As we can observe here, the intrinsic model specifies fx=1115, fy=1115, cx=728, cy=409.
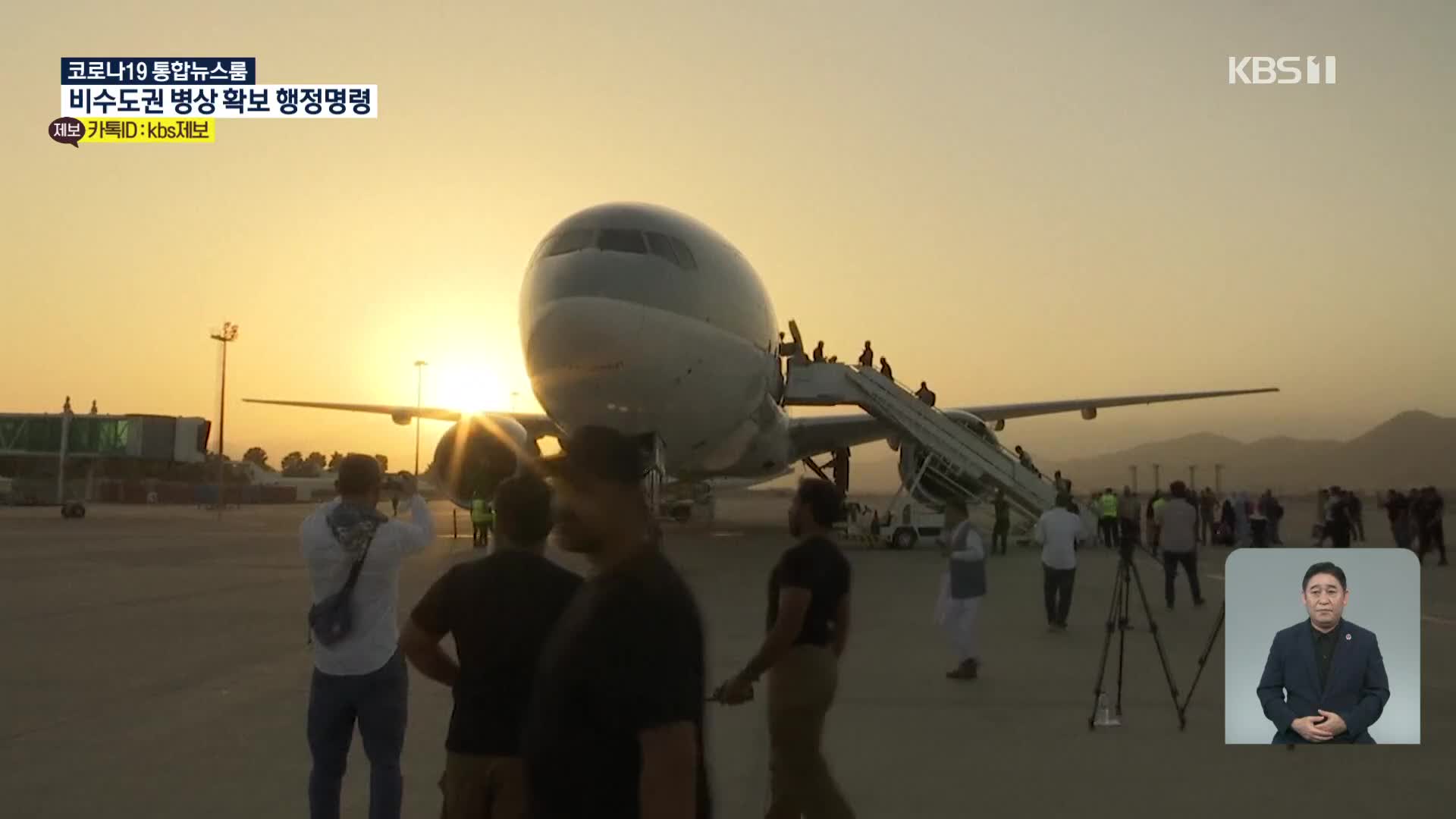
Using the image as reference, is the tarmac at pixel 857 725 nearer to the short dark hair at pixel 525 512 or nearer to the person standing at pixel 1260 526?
the short dark hair at pixel 525 512

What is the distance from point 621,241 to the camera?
13.7 m

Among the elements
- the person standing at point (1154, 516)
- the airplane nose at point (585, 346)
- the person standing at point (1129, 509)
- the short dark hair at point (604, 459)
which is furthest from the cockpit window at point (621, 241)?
the person standing at point (1154, 516)

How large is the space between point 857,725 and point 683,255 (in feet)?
28.9

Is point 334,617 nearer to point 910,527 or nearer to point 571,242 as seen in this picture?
point 571,242

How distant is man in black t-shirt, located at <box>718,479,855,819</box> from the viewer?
159 inches

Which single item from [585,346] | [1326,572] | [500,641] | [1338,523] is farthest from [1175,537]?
[500,641]

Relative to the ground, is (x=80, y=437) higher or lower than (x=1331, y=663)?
higher

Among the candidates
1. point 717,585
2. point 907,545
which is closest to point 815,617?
point 717,585

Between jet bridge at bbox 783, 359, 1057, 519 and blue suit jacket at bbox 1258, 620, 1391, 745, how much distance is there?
15303 millimetres

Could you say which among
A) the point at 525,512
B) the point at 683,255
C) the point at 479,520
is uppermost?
the point at 683,255

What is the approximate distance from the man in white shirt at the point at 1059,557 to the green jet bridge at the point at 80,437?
125 feet

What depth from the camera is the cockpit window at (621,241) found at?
13586mm

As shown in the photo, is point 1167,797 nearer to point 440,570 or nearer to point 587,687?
point 587,687

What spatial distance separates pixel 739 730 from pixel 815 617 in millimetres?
2506
